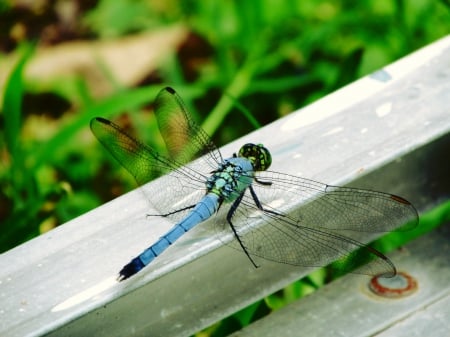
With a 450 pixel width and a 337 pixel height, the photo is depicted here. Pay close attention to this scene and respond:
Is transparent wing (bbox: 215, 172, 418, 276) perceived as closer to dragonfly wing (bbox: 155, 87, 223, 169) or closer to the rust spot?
the rust spot

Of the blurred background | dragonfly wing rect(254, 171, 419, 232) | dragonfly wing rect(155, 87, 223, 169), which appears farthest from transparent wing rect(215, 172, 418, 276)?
the blurred background

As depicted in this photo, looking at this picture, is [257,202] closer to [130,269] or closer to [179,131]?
[130,269]

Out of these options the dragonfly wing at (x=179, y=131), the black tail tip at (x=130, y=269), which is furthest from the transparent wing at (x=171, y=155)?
the black tail tip at (x=130, y=269)

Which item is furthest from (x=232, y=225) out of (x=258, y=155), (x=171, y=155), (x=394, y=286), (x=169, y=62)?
(x=169, y=62)

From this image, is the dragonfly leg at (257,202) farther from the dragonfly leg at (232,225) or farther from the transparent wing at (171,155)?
the transparent wing at (171,155)

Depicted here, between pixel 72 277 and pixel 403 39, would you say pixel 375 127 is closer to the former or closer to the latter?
pixel 72 277

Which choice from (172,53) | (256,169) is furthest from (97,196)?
(256,169)

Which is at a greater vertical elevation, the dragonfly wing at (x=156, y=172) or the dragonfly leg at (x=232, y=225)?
the dragonfly wing at (x=156, y=172)
